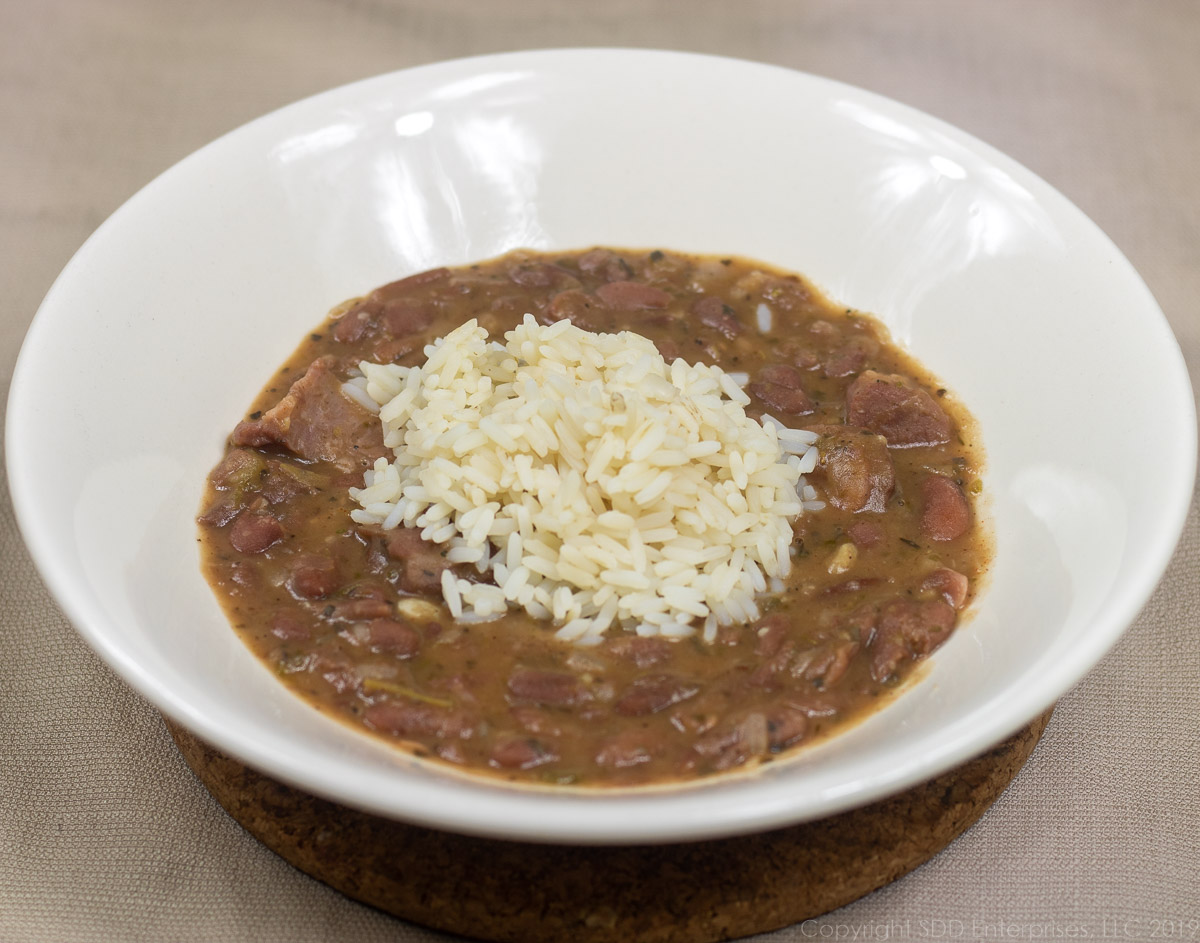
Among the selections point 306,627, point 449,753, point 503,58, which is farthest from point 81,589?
point 503,58

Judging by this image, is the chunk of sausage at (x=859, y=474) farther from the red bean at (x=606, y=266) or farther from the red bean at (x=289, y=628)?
the red bean at (x=289, y=628)

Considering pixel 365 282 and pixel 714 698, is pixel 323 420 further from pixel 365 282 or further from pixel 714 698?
pixel 714 698

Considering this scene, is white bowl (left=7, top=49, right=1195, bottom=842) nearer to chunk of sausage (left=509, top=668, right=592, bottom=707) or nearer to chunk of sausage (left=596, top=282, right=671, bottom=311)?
chunk of sausage (left=509, top=668, right=592, bottom=707)

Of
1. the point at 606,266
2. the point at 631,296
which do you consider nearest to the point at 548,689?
the point at 631,296

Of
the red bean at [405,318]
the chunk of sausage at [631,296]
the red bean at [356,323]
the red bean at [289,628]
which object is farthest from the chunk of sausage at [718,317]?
the red bean at [289,628]

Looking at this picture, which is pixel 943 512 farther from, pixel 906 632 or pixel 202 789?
pixel 202 789

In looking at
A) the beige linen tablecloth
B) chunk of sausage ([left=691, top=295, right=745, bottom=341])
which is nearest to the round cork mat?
the beige linen tablecloth
